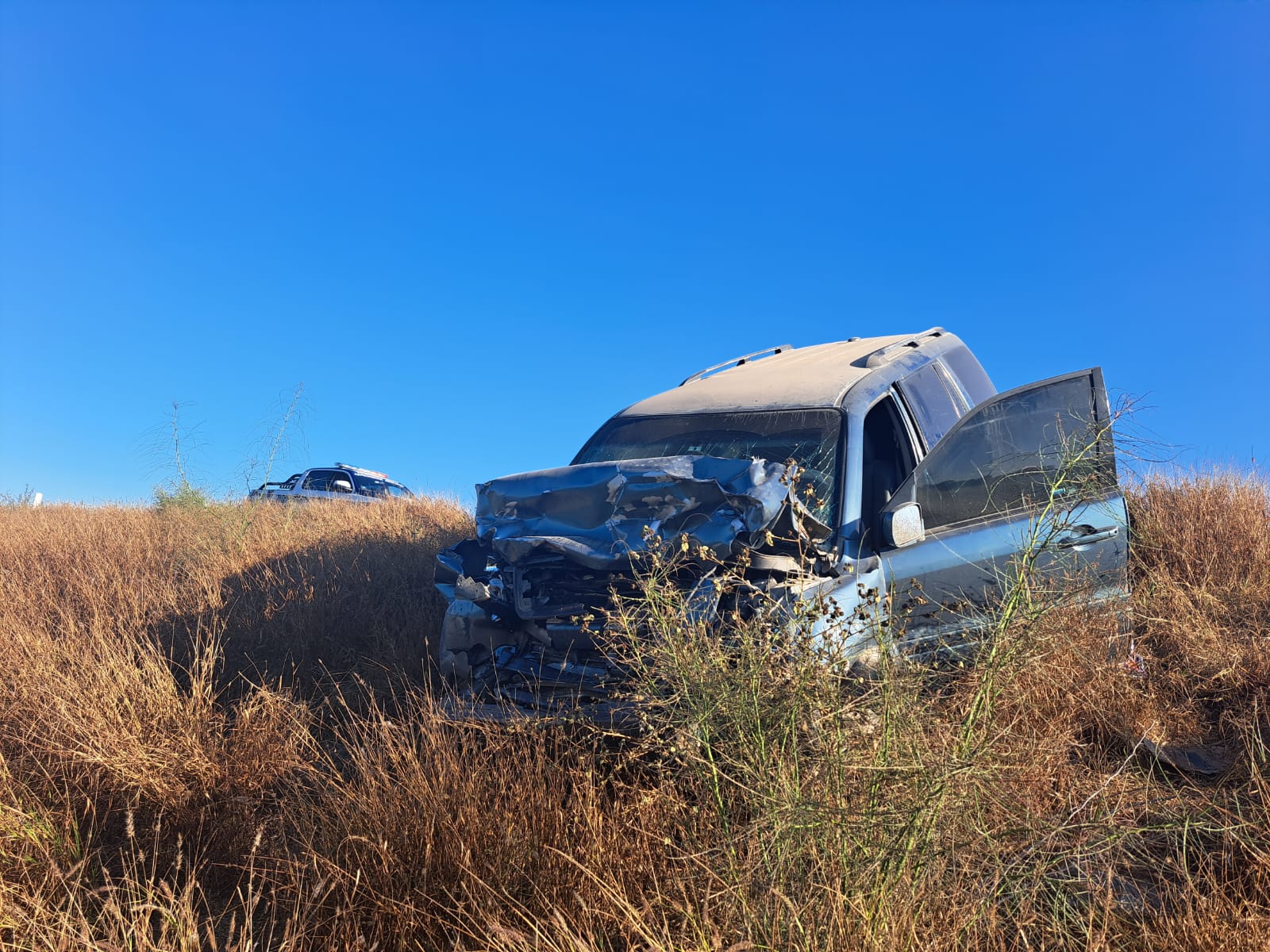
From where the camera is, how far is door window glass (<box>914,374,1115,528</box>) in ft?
13.7

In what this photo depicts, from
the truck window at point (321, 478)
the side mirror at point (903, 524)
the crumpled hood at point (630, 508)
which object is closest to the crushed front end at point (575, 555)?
the crumpled hood at point (630, 508)

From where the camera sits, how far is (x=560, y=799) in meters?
2.78

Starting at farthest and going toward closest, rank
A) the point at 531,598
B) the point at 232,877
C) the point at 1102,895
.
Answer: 1. the point at 531,598
2. the point at 232,877
3. the point at 1102,895

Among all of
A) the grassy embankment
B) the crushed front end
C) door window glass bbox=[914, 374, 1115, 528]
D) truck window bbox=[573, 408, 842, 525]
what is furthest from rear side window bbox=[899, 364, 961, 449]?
the crushed front end

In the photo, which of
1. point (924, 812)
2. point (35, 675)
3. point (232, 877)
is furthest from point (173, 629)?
point (924, 812)

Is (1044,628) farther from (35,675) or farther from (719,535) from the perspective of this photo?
(35,675)

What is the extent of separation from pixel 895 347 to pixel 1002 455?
1304 mm

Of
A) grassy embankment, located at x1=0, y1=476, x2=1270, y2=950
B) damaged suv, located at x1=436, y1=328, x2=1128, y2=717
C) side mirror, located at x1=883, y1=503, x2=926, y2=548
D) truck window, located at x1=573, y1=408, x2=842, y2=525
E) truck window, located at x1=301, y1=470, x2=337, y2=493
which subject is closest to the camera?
grassy embankment, located at x1=0, y1=476, x2=1270, y2=950

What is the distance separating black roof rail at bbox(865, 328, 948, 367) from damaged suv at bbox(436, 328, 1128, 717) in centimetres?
2

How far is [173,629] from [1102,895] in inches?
241

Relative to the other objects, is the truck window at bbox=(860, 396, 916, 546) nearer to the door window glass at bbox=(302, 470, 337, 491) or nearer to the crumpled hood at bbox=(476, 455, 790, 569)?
the crumpled hood at bbox=(476, 455, 790, 569)

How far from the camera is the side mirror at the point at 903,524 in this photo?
3.62 meters

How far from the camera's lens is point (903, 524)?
3650 mm

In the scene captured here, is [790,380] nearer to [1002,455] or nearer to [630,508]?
[1002,455]
